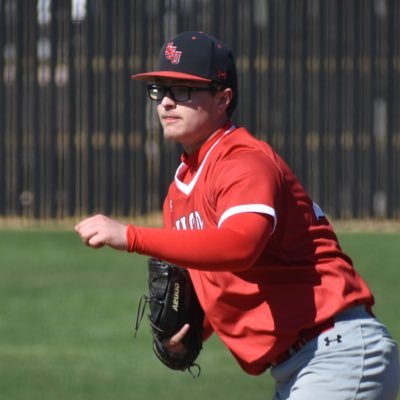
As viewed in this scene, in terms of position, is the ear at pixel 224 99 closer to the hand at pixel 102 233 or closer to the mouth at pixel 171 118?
the mouth at pixel 171 118

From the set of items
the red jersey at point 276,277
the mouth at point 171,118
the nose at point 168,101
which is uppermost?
the nose at point 168,101

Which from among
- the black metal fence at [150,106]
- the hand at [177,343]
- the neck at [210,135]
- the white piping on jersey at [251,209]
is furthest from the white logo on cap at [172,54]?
the black metal fence at [150,106]

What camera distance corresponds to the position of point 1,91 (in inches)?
597

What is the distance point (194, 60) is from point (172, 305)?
0.88m

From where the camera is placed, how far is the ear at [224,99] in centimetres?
414

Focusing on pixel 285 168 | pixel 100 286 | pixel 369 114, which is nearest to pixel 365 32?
pixel 369 114

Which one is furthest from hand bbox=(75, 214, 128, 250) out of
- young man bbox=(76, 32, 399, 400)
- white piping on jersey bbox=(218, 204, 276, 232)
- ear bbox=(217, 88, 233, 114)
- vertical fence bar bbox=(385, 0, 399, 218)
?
vertical fence bar bbox=(385, 0, 399, 218)

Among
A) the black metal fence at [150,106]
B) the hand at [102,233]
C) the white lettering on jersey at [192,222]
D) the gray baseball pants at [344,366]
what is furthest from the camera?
the black metal fence at [150,106]

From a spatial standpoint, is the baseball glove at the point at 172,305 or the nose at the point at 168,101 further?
the baseball glove at the point at 172,305

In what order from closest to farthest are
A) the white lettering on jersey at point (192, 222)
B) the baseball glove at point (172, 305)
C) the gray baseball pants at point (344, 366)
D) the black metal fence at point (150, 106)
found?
the gray baseball pants at point (344, 366), the white lettering on jersey at point (192, 222), the baseball glove at point (172, 305), the black metal fence at point (150, 106)

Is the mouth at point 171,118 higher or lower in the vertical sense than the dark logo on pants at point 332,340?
higher

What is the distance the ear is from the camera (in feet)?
13.6

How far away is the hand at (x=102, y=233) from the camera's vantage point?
3578 millimetres

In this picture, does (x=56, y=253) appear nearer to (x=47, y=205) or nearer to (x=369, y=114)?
(x=47, y=205)
